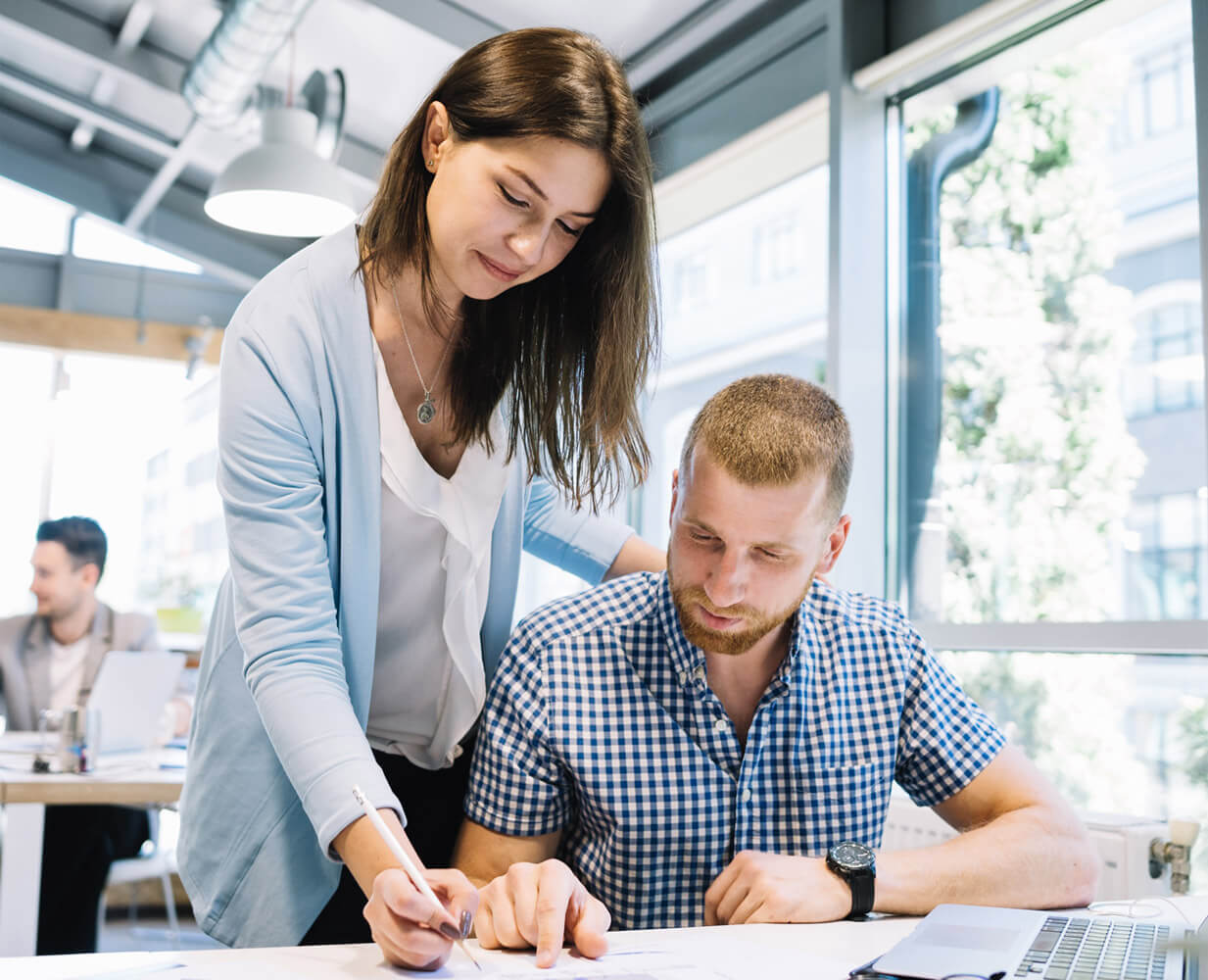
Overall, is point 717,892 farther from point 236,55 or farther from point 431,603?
point 236,55

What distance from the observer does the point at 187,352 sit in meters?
6.86

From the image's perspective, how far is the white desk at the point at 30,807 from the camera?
2393 mm

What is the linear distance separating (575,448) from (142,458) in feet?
18.7

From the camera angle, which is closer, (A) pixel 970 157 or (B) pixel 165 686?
(A) pixel 970 157

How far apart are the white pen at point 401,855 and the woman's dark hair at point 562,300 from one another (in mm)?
529

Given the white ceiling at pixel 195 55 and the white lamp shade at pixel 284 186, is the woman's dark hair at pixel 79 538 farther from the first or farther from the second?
the white ceiling at pixel 195 55

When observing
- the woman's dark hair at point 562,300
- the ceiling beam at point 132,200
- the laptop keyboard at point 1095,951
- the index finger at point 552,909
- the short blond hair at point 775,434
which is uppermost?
the ceiling beam at point 132,200

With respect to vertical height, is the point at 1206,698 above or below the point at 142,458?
below

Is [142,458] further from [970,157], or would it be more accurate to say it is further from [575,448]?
[575,448]

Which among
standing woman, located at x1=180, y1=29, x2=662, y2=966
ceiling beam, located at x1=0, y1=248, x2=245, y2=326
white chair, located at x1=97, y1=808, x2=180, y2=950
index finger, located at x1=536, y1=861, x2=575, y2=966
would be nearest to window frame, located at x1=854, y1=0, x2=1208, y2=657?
standing woman, located at x1=180, y1=29, x2=662, y2=966

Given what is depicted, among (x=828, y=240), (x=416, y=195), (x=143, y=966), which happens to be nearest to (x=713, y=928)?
(x=143, y=966)

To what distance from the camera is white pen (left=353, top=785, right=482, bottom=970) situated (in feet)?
3.04

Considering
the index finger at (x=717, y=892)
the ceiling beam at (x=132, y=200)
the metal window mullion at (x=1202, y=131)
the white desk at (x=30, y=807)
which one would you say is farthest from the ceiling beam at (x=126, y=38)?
the index finger at (x=717, y=892)

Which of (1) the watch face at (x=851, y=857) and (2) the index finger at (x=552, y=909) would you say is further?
(1) the watch face at (x=851, y=857)
